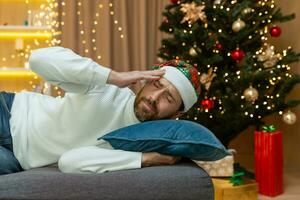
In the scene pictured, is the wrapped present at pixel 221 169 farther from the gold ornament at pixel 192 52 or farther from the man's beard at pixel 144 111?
the man's beard at pixel 144 111

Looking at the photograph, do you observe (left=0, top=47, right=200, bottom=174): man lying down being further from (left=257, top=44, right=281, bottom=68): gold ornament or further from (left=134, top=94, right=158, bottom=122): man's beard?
(left=257, top=44, right=281, bottom=68): gold ornament

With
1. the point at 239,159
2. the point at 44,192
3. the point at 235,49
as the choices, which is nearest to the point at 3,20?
the point at 235,49

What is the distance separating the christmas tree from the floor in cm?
49

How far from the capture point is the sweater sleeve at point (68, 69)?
1.43 m

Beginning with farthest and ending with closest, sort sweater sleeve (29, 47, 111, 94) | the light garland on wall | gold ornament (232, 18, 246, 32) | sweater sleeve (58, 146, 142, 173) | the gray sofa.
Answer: the light garland on wall, gold ornament (232, 18, 246, 32), sweater sleeve (29, 47, 111, 94), sweater sleeve (58, 146, 142, 173), the gray sofa

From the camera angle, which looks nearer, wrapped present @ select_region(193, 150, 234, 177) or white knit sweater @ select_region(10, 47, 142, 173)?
white knit sweater @ select_region(10, 47, 142, 173)

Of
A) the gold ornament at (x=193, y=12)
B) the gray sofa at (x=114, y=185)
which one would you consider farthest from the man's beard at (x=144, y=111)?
the gold ornament at (x=193, y=12)

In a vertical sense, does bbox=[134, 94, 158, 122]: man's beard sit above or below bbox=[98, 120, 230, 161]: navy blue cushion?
above

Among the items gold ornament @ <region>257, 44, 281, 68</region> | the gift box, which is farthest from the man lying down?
gold ornament @ <region>257, 44, 281, 68</region>

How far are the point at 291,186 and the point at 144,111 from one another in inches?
76.1

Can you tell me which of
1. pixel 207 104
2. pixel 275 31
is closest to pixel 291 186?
pixel 207 104

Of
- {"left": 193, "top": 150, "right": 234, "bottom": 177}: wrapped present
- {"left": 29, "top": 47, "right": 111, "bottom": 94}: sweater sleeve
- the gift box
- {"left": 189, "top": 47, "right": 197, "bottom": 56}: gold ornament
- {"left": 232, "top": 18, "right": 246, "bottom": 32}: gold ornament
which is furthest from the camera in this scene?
{"left": 189, "top": 47, "right": 197, "bottom": 56}: gold ornament

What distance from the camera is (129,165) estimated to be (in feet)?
4.24

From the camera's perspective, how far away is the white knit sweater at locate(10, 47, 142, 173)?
1.45 meters
